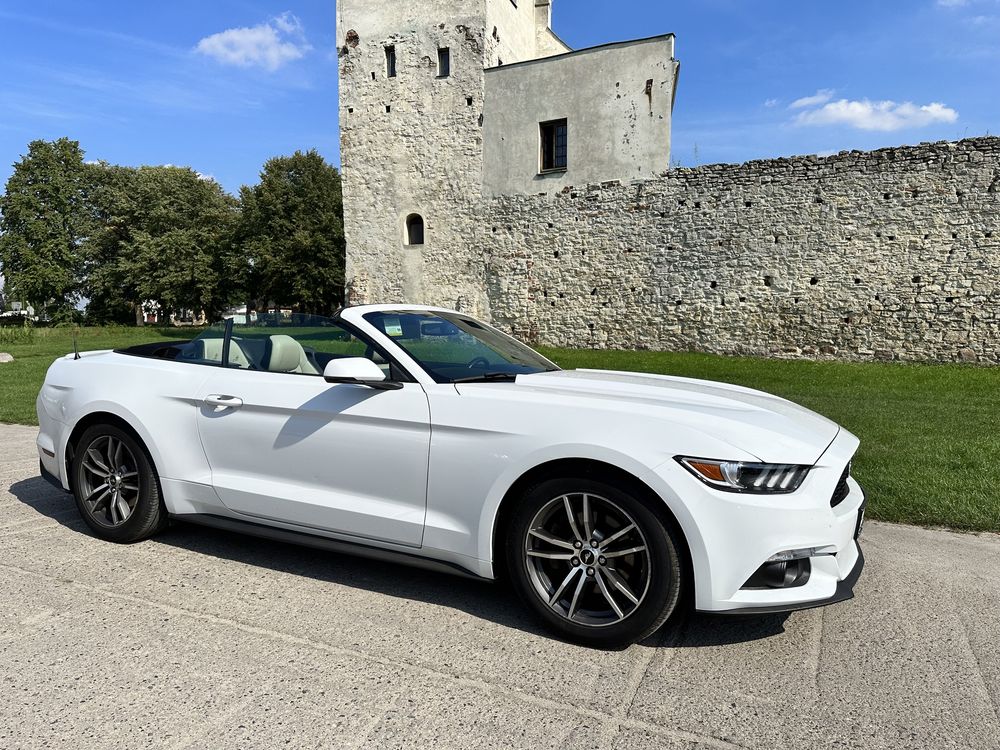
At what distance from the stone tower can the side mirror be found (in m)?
19.9

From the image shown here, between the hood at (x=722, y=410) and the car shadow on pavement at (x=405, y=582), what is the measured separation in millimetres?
904

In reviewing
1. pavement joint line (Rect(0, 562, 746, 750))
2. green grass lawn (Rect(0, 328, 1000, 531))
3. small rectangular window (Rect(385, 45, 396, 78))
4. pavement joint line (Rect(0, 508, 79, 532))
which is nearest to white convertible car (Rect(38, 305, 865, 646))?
pavement joint line (Rect(0, 562, 746, 750))

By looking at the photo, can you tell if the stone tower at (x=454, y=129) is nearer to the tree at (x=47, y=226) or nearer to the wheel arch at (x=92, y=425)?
the wheel arch at (x=92, y=425)

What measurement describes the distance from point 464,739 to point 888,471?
5.11m

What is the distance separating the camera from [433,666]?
8.75 ft

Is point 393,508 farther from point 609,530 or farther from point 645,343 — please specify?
point 645,343

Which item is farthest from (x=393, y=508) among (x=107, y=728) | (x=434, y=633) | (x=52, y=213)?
(x=52, y=213)

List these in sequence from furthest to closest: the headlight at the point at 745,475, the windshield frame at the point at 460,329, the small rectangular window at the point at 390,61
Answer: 1. the small rectangular window at the point at 390,61
2. the windshield frame at the point at 460,329
3. the headlight at the point at 745,475

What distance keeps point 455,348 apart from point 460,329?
328 millimetres

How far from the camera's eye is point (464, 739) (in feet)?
7.22

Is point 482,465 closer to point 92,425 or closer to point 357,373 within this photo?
point 357,373

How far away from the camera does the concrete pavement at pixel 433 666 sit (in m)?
2.24

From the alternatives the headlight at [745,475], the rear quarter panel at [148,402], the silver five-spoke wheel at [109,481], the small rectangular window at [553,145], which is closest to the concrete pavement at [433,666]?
the silver five-spoke wheel at [109,481]

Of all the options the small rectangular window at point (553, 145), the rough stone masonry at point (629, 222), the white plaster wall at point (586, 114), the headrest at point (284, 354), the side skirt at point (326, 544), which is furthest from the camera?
the small rectangular window at point (553, 145)
